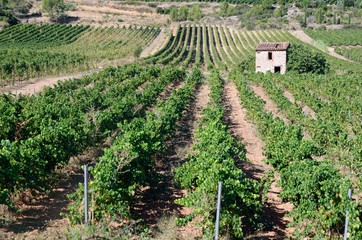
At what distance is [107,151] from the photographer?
401 inches

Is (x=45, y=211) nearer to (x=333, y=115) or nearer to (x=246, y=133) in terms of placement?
(x=246, y=133)

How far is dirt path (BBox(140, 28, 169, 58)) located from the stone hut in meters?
18.7

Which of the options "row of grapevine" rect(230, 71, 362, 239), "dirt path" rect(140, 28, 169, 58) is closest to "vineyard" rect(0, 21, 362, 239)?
"row of grapevine" rect(230, 71, 362, 239)

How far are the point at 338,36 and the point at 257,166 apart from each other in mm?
69806

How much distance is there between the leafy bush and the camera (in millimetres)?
42906

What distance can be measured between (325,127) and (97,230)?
10.9m

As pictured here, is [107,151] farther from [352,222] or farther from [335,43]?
[335,43]

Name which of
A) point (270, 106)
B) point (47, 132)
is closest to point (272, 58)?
point (270, 106)

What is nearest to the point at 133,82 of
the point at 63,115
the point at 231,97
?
the point at 231,97

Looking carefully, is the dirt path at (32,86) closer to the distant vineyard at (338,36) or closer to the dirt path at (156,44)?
the dirt path at (156,44)

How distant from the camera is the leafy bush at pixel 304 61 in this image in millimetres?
42906

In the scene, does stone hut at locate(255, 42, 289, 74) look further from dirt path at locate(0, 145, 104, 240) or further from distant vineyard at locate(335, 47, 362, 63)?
dirt path at locate(0, 145, 104, 240)

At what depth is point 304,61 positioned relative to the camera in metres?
43.0

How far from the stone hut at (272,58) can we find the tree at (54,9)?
56.1m
